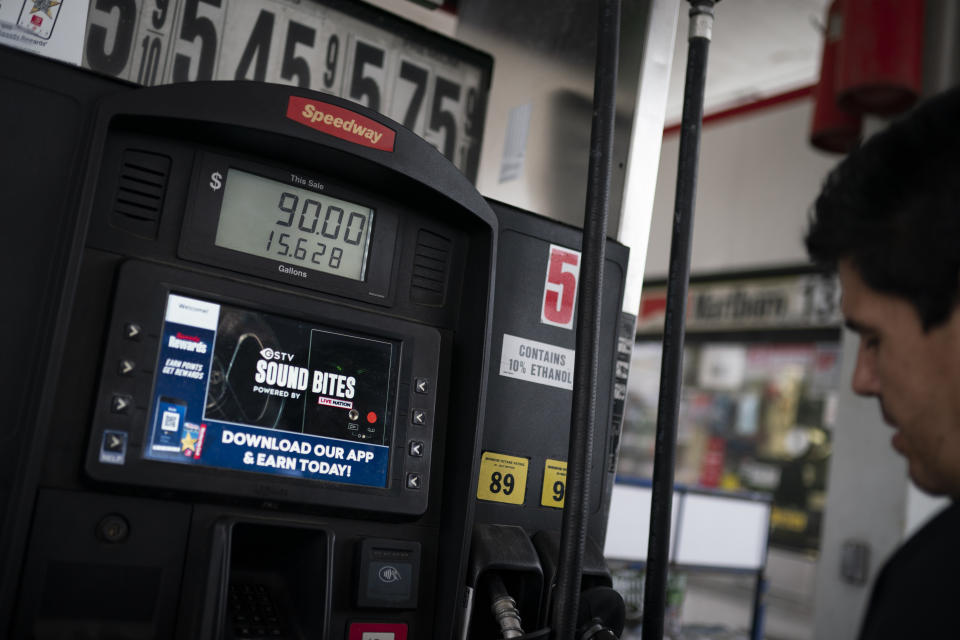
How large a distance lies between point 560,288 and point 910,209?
0.46 metres

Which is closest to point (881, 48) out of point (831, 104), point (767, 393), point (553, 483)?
point (831, 104)

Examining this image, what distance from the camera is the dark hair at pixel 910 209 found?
663 millimetres

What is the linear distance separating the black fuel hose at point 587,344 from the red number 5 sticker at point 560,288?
6.8 inches

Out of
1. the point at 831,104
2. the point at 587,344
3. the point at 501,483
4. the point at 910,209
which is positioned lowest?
the point at 501,483

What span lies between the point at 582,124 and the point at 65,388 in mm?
892

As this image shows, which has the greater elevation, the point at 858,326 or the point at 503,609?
the point at 858,326

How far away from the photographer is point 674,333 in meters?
1.05

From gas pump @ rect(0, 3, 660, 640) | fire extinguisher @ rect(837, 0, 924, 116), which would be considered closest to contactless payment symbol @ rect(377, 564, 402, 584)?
gas pump @ rect(0, 3, 660, 640)

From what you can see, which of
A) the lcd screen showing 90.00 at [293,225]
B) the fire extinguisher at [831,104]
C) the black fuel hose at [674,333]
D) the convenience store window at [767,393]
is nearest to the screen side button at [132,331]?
the lcd screen showing 90.00 at [293,225]

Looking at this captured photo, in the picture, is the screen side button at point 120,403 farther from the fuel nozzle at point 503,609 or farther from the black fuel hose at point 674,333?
the black fuel hose at point 674,333

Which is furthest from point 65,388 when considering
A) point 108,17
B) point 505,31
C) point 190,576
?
point 505,31

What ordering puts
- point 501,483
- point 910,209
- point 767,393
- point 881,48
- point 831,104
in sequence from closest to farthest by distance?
point 910,209, point 501,483, point 881,48, point 831,104, point 767,393

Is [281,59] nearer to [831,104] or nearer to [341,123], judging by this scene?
[341,123]

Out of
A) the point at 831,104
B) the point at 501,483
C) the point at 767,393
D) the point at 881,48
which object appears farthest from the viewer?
the point at 767,393
